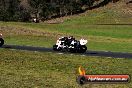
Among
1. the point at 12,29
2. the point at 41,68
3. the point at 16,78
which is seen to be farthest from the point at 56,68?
the point at 12,29

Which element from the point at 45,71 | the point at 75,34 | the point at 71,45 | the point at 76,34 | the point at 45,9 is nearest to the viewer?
the point at 45,71

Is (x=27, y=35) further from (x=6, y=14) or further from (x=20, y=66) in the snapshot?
(x=6, y=14)

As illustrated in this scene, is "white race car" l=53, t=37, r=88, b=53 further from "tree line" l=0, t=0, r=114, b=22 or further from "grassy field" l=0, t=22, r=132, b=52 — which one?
"tree line" l=0, t=0, r=114, b=22

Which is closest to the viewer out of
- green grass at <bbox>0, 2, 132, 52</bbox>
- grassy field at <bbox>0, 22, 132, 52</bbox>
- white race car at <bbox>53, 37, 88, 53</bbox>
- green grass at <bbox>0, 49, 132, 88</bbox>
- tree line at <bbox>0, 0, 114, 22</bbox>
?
green grass at <bbox>0, 49, 132, 88</bbox>

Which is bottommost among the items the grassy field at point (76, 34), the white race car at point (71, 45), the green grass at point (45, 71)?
the grassy field at point (76, 34)

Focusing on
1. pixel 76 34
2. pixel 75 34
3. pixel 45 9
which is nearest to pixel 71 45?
pixel 75 34

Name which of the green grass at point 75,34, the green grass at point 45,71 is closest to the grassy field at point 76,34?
the green grass at point 75,34

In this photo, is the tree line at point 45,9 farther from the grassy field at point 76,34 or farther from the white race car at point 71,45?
the white race car at point 71,45

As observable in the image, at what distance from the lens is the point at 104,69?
84.5 feet

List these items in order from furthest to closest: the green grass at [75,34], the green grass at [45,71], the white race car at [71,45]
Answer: the green grass at [75,34]
the white race car at [71,45]
the green grass at [45,71]

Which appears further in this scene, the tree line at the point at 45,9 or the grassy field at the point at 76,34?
the tree line at the point at 45,9

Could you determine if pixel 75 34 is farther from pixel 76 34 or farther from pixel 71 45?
pixel 71 45

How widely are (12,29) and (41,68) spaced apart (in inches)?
1871

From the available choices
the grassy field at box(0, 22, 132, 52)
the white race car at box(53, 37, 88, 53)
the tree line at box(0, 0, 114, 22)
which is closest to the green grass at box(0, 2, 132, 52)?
the grassy field at box(0, 22, 132, 52)
